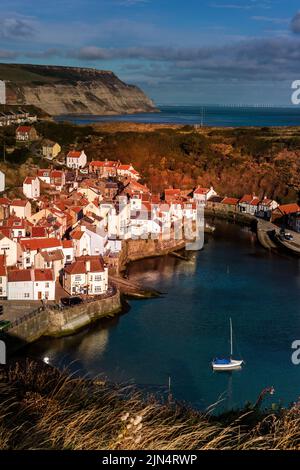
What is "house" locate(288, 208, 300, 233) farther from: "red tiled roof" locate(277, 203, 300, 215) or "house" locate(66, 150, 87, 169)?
"house" locate(66, 150, 87, 169)

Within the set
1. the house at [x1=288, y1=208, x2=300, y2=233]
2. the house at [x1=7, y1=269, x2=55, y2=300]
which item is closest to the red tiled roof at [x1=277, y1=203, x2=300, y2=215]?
the house at [x1=288, y1=208, x2=300, y2=233]

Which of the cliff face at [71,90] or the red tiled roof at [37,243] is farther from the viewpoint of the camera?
the cliff face at [71,90]

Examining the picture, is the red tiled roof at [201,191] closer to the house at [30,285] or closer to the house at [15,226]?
the house at [15,226]

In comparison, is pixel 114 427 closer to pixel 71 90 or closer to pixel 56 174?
pixel 56 174

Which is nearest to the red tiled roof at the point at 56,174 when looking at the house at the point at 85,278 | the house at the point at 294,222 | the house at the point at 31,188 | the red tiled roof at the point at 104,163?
the house at the point at 31,188

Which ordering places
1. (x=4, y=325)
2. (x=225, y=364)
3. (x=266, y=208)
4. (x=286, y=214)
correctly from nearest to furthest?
(x=225, y=364), (x=4, y=325), (x=286, y=214), (x=266, y=208)

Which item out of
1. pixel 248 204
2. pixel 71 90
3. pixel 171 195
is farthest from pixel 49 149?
pixel 71 90
